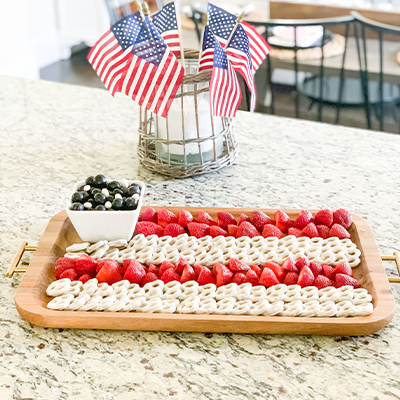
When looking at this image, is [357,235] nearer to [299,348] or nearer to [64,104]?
[299,348]

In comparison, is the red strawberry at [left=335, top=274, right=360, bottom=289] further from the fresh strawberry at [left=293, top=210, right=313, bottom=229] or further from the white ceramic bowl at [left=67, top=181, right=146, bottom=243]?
the white ceramic bowl at [left=67, top=181, right=146, bottom=243]

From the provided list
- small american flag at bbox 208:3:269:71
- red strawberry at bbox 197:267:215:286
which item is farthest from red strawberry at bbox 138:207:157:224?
small american flag at bbox 208:3:269:71

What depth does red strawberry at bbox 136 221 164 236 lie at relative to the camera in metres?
1.13

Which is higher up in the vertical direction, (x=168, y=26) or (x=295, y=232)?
(x=168, y=26)

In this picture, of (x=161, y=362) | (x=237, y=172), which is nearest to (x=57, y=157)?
(x=237, y=172)

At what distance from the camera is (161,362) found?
856 mm

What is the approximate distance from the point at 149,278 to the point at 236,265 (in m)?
0.17

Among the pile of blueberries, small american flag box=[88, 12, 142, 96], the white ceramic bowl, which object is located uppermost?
small american flag box=[88, 12, 142, 96]

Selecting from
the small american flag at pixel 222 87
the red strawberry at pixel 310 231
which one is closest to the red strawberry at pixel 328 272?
the red strawberry at pixel 310 231

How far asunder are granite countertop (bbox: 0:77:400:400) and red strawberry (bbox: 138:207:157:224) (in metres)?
0.14

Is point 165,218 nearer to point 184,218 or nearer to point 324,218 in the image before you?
point 184,218

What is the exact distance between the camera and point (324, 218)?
1.14 meters

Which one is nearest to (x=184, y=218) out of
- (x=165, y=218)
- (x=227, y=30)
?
(x=165, y=218)

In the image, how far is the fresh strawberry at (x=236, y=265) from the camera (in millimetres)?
1002
